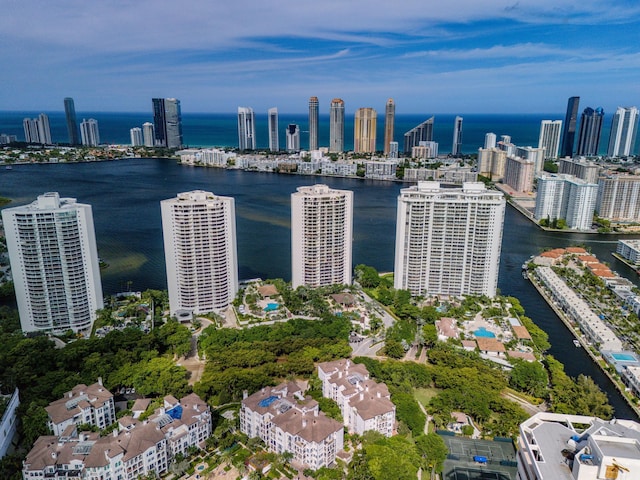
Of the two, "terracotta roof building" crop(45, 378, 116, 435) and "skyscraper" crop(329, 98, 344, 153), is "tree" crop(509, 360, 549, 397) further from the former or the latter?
"skyscraper" crop(329, 98, 344, 153)

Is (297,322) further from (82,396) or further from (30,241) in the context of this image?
(30,241)

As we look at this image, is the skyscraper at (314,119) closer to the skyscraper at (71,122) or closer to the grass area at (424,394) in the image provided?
the skyscraper at (71,122)

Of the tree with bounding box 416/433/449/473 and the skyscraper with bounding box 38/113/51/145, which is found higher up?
the skyscraper with bounding box 38/113/51/145

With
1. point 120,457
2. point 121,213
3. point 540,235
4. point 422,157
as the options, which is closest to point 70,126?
point 121,213

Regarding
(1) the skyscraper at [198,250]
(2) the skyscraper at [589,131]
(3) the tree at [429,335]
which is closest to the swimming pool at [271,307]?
(1) the skyscraper at [198,250]

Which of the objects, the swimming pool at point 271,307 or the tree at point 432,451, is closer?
the tree at point 432,451

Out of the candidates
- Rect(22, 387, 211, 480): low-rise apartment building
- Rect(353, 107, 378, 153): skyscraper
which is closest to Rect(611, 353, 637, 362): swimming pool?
Rect(22, 387, 211, 480): low-rise apartment building
